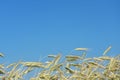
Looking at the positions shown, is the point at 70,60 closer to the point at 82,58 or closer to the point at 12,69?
the point at 82,58

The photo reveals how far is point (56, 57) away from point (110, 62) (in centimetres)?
59

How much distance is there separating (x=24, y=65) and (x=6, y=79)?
0.88 ft

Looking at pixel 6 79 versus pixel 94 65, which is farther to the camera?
pixel 94 65

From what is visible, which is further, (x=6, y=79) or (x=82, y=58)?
(x=82, y=58)

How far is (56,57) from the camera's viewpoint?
403 centimetres

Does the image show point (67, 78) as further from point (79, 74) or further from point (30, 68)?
point (30, 68)

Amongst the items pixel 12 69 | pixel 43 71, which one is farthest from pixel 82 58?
pixel 12 69

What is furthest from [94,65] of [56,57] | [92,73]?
[56,57]

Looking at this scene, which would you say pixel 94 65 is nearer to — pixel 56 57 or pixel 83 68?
pixel 83 68

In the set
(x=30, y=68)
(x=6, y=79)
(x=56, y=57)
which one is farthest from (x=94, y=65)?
(x=6, y=79)

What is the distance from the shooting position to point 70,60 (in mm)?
4102

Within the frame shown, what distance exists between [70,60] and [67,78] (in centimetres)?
24

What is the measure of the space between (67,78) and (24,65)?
462mm

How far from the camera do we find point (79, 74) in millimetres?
3963
